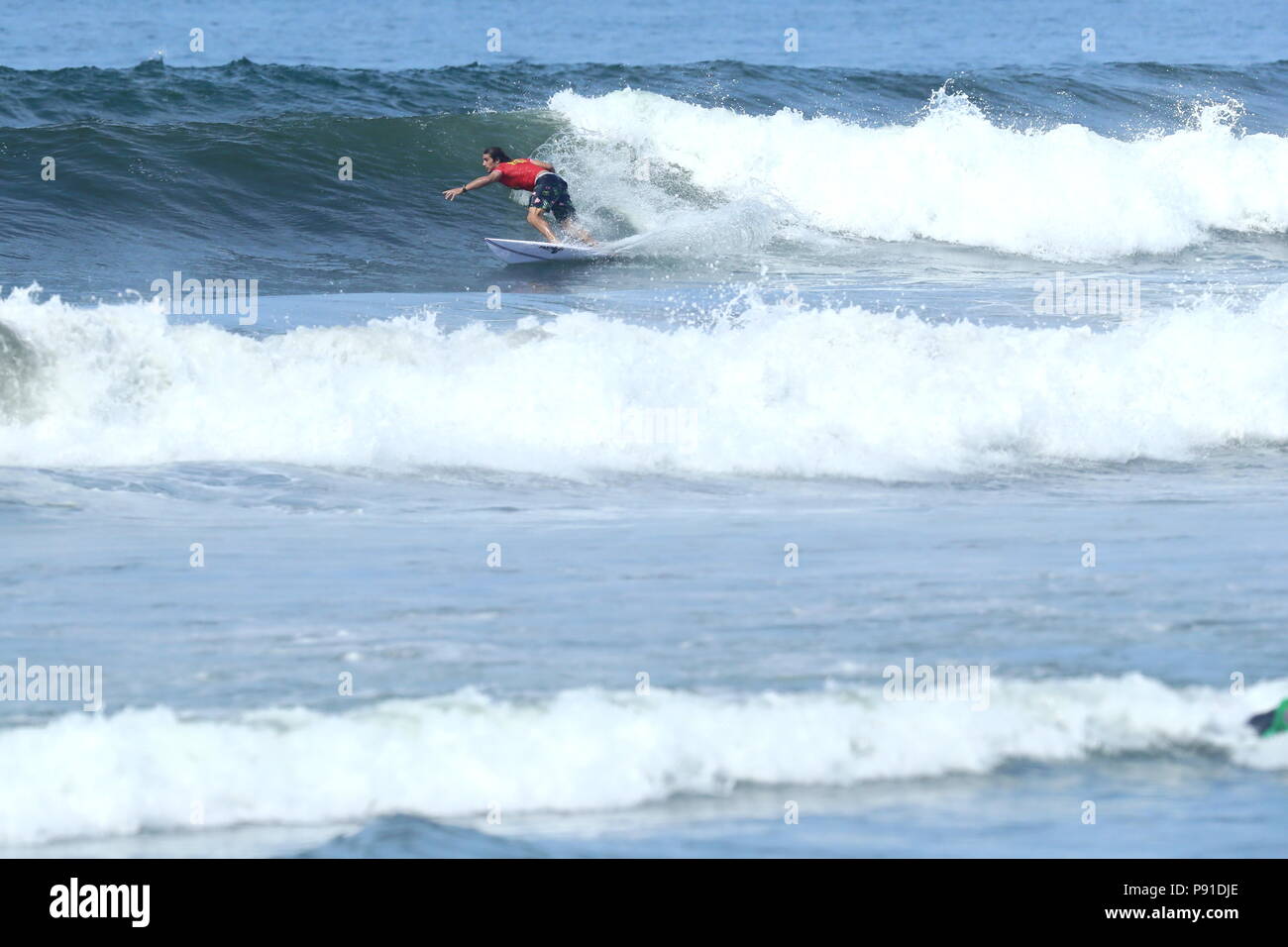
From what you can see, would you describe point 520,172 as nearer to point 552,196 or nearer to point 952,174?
point 552,196

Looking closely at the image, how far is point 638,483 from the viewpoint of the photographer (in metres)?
9.01

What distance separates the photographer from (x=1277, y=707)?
5.10m

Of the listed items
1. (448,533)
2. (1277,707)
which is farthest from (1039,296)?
(1277,707)

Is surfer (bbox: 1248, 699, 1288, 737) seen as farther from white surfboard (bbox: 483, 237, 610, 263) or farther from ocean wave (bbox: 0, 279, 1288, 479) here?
white surfboard (bbox: 483, 237, 610, 263)

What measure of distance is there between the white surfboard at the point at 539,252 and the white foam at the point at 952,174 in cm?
249

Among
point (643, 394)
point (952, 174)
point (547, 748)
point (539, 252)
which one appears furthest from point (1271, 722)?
point (952, 174)

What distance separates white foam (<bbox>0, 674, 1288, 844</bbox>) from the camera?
483 cm

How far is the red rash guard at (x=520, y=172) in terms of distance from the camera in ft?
56.1

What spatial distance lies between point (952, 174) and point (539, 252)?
663 centimetres

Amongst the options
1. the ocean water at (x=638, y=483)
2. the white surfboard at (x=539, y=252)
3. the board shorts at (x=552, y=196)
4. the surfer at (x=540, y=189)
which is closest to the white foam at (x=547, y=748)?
the ocean water at (x=638, y=483)

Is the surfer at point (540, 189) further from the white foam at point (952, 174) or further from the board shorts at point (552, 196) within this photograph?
the white foam at point (952, 174)
